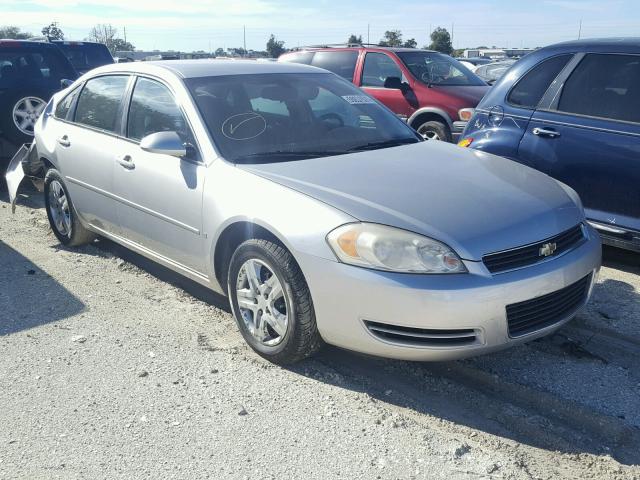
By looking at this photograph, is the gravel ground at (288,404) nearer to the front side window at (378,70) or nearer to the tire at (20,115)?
the tire at (20,115)

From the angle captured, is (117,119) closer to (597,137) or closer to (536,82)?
(536,82)

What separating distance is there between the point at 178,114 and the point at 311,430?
2265mm

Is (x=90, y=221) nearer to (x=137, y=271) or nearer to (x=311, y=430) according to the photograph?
(x=137, y=271)

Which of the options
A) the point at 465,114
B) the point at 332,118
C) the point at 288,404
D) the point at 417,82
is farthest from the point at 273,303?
the point at 417,82

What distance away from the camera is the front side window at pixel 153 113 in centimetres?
438

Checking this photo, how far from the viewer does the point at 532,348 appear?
3.92 meters

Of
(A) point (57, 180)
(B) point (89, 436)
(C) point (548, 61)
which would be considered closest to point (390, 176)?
(B) point (89, 436)

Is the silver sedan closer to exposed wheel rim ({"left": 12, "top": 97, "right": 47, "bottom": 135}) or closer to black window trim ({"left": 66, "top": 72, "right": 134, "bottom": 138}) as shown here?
black window trim ({"left": 66, "top": 72, "right": 134, "bottom": 138})

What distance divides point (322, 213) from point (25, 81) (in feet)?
23.0

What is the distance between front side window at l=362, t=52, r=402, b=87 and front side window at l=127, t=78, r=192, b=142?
6163mm

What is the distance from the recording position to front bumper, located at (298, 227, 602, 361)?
3115 millimetres

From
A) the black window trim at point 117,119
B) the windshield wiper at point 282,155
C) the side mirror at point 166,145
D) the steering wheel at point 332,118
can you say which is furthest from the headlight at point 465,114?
the side mirror at point 166,145

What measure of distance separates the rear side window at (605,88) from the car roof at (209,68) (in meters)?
1.98

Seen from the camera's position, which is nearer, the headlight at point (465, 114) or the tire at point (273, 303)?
the tire at point (273, 303)
